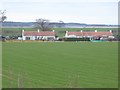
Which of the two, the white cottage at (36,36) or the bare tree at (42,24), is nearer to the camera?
the white cottage at (36,36)

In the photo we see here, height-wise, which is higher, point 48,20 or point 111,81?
point 48,20

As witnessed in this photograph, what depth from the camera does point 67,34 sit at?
10188cm

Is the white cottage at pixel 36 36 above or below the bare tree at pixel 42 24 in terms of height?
below

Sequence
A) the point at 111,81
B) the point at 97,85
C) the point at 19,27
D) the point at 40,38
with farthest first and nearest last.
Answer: the point at 19,27, the point at 40,38, the point at 111,81, the point at 97,85

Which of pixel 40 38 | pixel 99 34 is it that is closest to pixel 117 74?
A: pixel 40 38

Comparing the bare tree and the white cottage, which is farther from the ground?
the bare tree

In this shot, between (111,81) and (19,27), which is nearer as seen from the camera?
(111,81)

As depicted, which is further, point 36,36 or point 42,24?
point 42,24

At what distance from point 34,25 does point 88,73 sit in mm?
97161

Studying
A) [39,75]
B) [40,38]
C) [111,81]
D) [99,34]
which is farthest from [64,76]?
[99,34]

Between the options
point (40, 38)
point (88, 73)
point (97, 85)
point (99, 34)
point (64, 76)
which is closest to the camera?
point (97, 85)

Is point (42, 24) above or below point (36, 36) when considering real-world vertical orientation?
above

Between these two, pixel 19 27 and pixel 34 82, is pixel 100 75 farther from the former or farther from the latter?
pixel 19 27

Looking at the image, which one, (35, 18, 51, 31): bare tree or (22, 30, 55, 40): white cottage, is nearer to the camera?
(22, 30, 55, 40): white cottage
